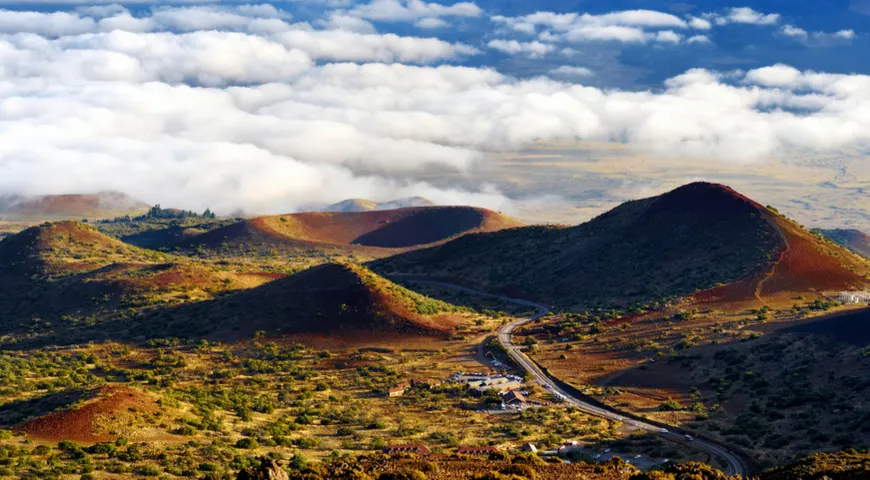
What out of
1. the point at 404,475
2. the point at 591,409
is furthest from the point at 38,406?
the point at 591,409

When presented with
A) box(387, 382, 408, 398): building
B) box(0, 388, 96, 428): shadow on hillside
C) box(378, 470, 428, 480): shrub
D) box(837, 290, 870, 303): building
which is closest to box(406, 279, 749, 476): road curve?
box(387, 382, 408, 398): building

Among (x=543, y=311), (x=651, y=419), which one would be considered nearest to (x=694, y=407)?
(x=651, y=419)

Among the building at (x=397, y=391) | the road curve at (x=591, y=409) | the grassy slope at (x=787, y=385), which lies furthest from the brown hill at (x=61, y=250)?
the grassy slope at (x=787, y=385)

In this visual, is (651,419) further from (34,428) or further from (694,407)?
(34,428)

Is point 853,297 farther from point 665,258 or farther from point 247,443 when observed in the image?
point 247,443

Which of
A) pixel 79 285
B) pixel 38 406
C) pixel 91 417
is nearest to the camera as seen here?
pixel 91 417
